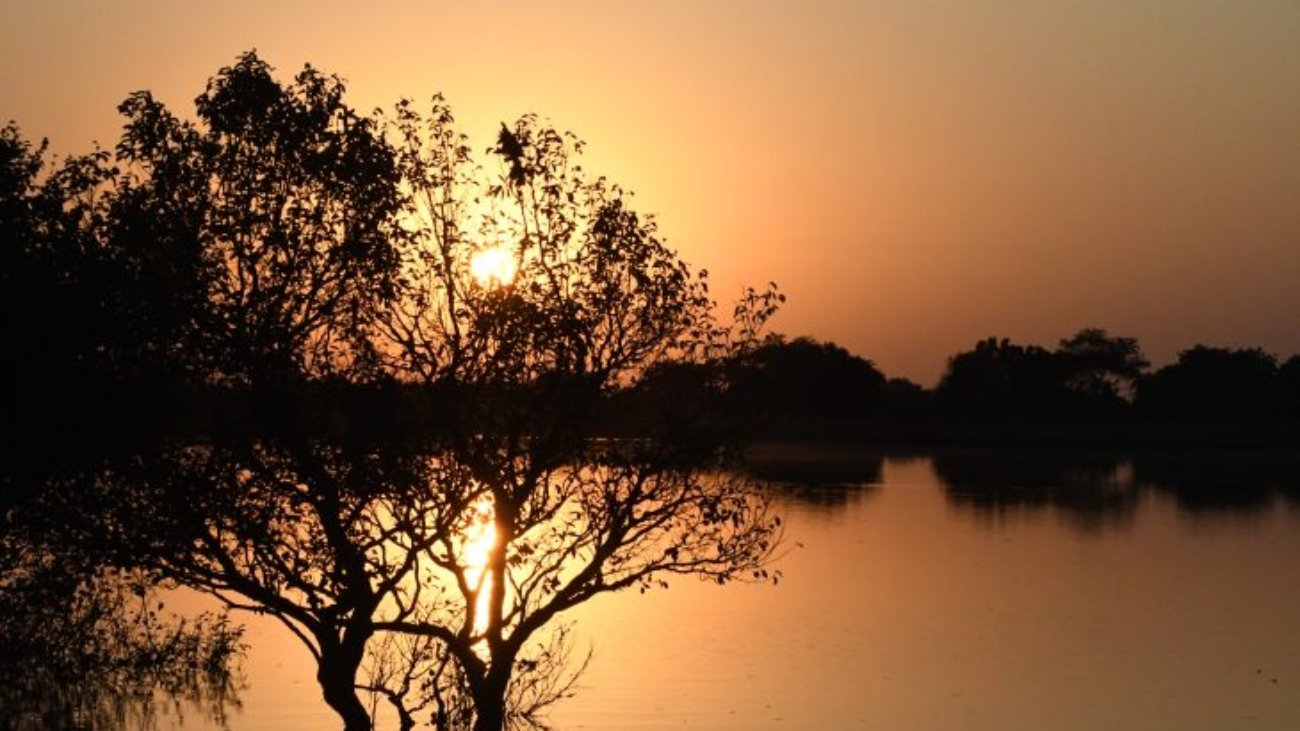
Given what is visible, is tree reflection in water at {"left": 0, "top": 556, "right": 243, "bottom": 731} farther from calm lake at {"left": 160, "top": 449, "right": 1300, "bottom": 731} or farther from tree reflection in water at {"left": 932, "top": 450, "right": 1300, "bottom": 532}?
tree reflection in water at {"left": 932, "top": 450, "right": 1300, "bottom": 532}

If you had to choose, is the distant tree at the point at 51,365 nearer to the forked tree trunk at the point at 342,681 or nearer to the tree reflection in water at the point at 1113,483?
the forked tree trunk at the point at 342,681

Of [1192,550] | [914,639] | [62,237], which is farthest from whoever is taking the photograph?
[1192,550]

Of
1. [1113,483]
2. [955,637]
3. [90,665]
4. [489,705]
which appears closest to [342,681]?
[489,705]

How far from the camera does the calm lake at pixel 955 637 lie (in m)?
41.8

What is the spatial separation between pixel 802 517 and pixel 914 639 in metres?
45.8

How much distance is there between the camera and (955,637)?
180ft

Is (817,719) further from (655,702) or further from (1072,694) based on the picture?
(1072,694)

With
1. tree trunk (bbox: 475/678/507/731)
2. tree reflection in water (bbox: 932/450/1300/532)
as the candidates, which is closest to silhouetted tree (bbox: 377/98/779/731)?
tree trunk (bbox: 475/678/507/731)

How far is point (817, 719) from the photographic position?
41.2 meters

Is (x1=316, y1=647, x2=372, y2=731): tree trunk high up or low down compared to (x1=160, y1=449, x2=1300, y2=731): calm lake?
up

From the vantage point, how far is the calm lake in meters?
41.8

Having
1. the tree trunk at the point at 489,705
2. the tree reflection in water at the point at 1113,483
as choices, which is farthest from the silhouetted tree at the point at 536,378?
the tree reflection in water at the point at 1113,483

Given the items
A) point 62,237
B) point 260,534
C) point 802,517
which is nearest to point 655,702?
point 260,534

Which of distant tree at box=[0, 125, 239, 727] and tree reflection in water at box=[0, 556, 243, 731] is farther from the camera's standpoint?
tree reflection in water at box=[0, 556, 243, 731]
